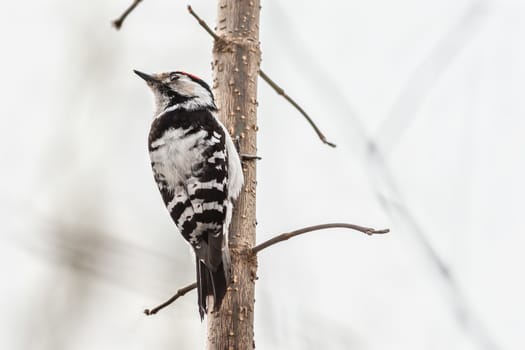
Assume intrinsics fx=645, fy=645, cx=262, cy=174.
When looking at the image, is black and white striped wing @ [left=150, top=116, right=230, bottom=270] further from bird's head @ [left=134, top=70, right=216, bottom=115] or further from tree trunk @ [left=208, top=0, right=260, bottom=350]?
bird's head @ [left=134, top=70, right=216, bottom=115]

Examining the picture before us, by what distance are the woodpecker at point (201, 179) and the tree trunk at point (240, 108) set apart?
0.05 meters

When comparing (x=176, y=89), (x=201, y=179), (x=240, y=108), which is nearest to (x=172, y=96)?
(x=176, y=89)

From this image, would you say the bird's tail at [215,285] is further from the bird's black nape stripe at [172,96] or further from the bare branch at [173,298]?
the bird's black nape stripe at [172,96]

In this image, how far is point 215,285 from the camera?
9.18 ft

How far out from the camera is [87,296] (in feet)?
17.8

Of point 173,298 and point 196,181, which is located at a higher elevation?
point 196,181

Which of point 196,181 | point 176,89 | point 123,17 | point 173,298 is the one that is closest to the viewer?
point 123,17

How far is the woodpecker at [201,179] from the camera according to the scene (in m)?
2.94

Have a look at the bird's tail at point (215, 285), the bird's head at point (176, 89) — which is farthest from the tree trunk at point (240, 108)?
the bird's head at point (176, 89)

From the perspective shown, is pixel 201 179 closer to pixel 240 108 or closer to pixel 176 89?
pixel 240 108

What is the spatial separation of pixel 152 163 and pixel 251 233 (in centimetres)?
97

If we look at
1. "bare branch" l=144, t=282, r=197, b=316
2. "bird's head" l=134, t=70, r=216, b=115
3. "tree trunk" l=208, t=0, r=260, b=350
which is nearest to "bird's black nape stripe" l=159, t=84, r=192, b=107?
"bird's head" l=134, t=70, r=216, b=115

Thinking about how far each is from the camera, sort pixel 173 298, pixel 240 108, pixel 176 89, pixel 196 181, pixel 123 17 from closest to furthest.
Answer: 1. pixel 123 17
2. pixel 173 298
3. pixel 240 108
4. pixel 196 181
5. pixel 176 89

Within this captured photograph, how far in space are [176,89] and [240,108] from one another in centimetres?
115
